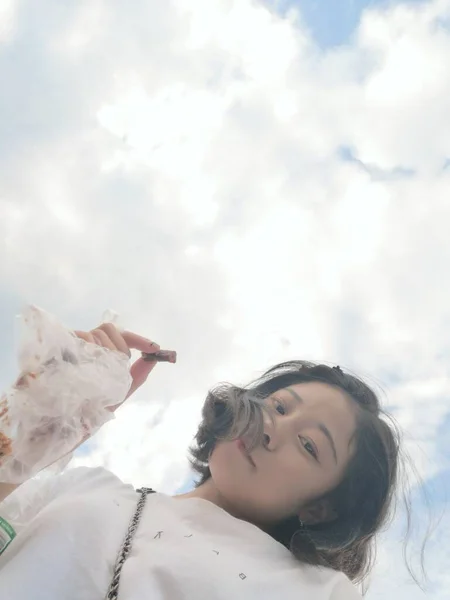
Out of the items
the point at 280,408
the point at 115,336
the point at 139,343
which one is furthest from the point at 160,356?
the point at 280,408

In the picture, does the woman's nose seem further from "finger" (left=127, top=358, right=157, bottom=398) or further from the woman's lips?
"finger" (left=127, top=358, right=157, bottom=398)

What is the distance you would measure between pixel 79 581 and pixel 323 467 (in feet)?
3.37

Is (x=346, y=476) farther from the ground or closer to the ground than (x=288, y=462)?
farther from the ground

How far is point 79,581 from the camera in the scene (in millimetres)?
1271

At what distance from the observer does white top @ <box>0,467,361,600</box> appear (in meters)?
1.28

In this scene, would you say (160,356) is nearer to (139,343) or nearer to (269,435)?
(139,343)

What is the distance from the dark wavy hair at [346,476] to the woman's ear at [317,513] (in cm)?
2

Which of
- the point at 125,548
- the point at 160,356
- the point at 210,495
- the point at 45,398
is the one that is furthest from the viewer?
the point at 210,495

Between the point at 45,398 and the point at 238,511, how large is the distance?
997 mm

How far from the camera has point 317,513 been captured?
2.09 meters

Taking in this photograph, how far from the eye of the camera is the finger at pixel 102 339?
154 cm

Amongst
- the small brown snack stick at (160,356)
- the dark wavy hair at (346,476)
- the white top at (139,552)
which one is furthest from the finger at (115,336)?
the dark wavy hair at (346,476)

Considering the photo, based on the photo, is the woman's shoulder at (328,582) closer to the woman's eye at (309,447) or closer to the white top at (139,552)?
the white top at (139,552)

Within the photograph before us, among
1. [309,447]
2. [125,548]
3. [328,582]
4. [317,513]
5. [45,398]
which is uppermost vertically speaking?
[309,447]
